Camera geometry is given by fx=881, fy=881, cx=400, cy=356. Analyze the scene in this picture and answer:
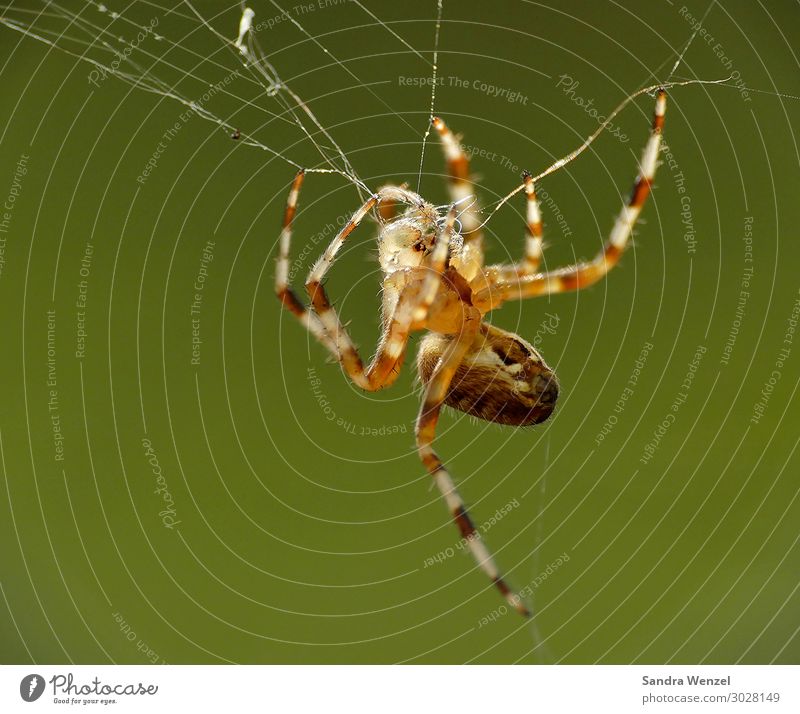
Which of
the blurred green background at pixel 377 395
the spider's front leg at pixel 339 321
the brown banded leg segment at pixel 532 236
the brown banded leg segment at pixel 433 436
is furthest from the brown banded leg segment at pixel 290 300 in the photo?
the blurred green background at pixel 377 395

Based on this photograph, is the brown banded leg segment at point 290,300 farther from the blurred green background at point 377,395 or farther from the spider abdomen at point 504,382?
the blurred green background at point 377,395

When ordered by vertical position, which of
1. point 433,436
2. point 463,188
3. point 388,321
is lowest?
point 433,436


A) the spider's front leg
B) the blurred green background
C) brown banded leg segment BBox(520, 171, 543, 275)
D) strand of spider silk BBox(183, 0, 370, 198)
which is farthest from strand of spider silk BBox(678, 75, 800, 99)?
the spider's front leg

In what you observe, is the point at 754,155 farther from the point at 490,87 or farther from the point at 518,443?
the point at 518,443

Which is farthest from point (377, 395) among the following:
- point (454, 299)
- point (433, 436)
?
point (454, 299)

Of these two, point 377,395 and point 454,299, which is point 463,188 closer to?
point 454,299

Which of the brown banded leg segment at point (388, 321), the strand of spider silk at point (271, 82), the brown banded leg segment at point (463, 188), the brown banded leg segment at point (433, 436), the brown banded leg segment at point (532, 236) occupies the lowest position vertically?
the brown banded leg segment at point (433, 436)

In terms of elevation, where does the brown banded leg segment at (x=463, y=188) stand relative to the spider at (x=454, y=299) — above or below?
above
